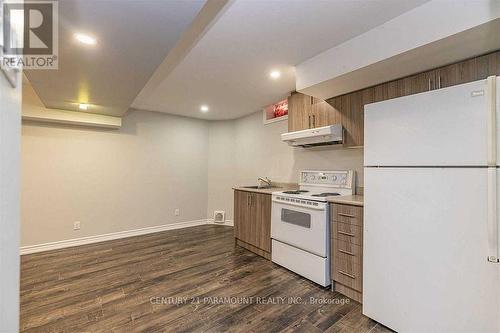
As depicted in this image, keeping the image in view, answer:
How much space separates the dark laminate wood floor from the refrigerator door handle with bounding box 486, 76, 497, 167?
152 centimetres

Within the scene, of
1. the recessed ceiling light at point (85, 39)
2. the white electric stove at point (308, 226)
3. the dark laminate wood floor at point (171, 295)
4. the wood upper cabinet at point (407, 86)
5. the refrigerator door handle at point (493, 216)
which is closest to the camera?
the refrigerator door handle at point (493, 216)

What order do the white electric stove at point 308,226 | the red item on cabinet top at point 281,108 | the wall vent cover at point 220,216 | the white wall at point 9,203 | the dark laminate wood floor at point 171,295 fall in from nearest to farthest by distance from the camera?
the white wall at point 9,203 < the dark laminate wood floor at point 171,295 < the white electric stove at point 308,226 < the red item on cabinet top at point 281,108 < the wall vent cover at point 220,216

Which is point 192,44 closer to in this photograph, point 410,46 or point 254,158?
point 410,46

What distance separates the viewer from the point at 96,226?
13.4ft

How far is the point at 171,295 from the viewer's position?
92.1 inches

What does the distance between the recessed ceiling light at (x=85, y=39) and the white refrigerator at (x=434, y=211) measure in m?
2.27

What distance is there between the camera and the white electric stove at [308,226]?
2470 millimetres

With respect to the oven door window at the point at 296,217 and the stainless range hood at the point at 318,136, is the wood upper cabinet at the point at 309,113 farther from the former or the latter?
the oven door window at the point at 296,217

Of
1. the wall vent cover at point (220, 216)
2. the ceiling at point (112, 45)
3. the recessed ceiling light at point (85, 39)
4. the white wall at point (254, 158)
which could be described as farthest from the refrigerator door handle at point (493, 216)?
the wall vent cover at point (220, 216)

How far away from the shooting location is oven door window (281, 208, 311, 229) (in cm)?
265

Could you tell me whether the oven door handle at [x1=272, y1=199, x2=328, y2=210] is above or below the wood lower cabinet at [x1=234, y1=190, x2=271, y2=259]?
above

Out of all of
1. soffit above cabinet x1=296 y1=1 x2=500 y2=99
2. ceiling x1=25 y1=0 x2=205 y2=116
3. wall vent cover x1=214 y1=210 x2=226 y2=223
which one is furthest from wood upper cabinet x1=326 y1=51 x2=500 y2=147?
wall vent cover x1=214 y1=210 x2=226 y2=223

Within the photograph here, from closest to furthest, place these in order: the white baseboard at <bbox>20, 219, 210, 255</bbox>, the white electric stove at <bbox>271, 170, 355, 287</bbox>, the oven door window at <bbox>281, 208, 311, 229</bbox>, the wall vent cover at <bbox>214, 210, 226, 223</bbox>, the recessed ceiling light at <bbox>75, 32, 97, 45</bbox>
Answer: the recessed ceiling light at <bbox>75, 32, 97, 45</bbox> → the white electric stove at <bbox>271, 170, 355, 287</bbox> → the oven door window at <bbox>281, 208, 311, 229</bbox> → the white baseboard at <bbox>20, 219, 210, 255</bbox> → the wall vent cover at <bbox>214, 210, 226, 223</bbox>

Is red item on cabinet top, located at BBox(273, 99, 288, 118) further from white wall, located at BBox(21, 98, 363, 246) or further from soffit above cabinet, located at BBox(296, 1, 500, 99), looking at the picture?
soffit above cabinet, located at BBox(296, 1, 500, 99)
